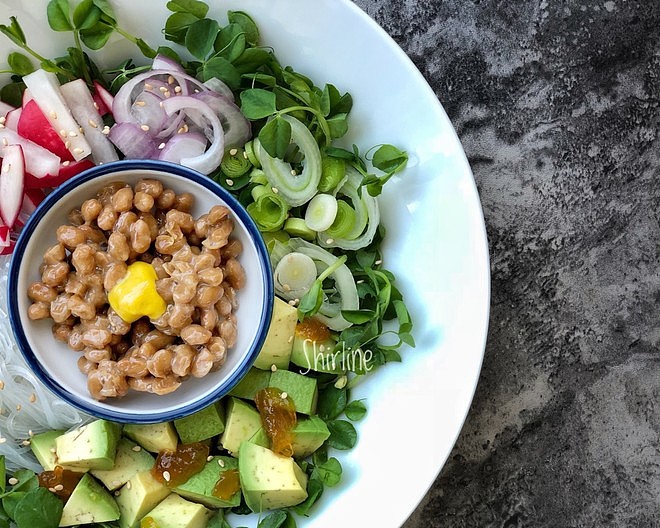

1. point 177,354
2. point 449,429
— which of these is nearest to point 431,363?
point 449,429

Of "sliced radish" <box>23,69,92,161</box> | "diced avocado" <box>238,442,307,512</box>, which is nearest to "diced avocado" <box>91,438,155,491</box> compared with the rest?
"diced avocado" <box>238,442,307,512</box>

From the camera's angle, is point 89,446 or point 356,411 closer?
point 89,446

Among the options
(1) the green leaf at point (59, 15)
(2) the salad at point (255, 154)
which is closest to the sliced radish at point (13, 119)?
(2) the salad at point (255, 154)

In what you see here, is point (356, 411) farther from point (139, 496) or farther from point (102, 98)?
point (102, 98)

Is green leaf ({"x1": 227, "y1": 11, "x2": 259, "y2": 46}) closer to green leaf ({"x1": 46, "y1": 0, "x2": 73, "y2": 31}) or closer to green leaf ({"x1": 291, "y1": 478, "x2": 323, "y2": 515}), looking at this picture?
green leaf ({"x1": 46, "y1": 0, "x2": 73, "y2": 31})

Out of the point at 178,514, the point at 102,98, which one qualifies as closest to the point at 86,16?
the point at 102,98

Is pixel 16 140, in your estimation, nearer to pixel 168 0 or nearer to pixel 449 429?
pixel 168 0
